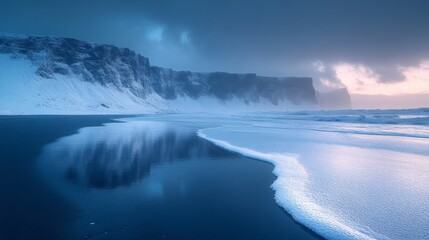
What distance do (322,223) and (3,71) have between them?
119m

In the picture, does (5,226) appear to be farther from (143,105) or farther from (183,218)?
(143,105)

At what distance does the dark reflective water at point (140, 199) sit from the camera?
219 inches

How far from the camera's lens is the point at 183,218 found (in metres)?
6.21

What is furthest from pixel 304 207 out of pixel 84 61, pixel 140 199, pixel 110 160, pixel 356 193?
pixel 84 61

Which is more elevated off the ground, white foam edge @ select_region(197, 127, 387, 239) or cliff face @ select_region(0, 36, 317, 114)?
cliff face @ select_region(0, 36, 317, 114)

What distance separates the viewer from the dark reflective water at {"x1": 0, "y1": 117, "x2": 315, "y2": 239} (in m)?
5.55

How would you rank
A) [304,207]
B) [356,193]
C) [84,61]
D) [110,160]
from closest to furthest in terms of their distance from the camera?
[304,207] → [356,193] → [110,160] → [84,61]

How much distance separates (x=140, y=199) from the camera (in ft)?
24.2

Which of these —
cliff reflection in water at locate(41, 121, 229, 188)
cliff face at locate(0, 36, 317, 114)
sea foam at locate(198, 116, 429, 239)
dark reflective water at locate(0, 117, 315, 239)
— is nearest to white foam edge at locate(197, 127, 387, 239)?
sea foam at locate(198, 116, 429, 239)

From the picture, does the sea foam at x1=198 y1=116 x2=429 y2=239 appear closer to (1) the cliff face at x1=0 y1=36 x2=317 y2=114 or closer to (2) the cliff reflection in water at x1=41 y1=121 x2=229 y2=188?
(2) the cliff reflection in water at x1=41 y1=121 x2=229 y2=188

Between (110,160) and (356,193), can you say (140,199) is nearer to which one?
(356,193)

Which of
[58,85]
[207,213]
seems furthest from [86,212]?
[58,85]

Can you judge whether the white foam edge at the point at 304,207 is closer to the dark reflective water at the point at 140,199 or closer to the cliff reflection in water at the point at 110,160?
the dark reflective water at the point at 140,199

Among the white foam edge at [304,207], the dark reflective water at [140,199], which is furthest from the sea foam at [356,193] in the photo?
the dark reflective water at [140,199]
